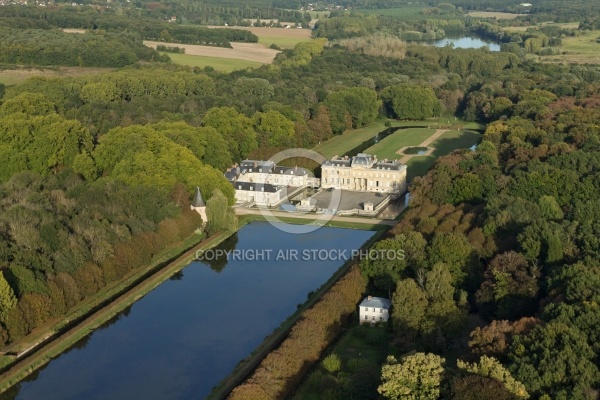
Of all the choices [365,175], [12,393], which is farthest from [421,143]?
[12,393]

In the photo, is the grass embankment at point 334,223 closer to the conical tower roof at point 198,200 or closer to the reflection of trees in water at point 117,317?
the conical tower roof at point 198,200

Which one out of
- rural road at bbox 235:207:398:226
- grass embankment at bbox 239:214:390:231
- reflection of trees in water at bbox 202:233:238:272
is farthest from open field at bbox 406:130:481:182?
reflection of trees in water at bbox 202:233:238:272

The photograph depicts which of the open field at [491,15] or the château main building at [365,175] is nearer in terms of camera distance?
the château main building at [365,175]

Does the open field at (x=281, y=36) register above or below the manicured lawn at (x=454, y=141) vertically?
above

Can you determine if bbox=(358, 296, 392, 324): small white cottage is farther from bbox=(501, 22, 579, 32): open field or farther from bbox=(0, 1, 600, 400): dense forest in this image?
bbox=(501, 22, 579, 32): open field

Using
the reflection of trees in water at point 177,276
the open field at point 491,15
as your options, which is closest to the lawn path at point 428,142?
the reflection of trees in water at point 177,276

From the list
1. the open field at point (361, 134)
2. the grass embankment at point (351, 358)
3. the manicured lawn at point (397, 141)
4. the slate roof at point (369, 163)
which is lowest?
the open field at point (361, 134)

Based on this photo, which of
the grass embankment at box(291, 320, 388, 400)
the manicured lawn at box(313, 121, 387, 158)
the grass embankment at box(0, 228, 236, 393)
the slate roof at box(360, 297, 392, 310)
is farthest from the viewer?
the manicured lawn at box(313, 121, 387, 158)
